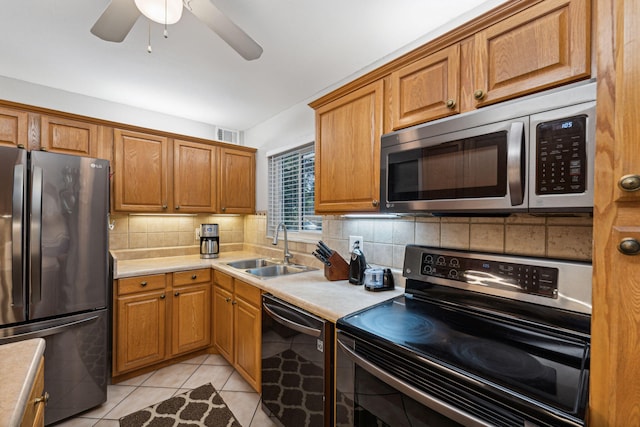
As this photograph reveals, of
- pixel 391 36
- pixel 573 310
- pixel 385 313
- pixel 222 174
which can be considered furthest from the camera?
pixel 222 174

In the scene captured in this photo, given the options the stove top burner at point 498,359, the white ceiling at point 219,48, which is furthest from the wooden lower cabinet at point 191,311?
the stove top burner at point 498,359

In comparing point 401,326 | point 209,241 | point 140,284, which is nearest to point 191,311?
point 140,284

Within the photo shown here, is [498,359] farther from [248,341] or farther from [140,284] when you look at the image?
[140,284]

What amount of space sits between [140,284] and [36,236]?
750mm

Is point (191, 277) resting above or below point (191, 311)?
above

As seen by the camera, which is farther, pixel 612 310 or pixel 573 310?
pixel 573 310

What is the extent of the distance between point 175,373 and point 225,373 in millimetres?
420

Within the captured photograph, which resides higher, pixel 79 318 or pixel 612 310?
pixel 612 310

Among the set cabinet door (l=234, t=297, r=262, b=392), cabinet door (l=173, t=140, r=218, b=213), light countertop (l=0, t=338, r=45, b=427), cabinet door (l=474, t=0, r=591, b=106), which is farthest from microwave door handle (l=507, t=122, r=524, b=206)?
cabinet door (l=173, t=140, r=218, b=213)

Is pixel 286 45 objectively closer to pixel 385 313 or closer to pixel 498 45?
pixel 498 45

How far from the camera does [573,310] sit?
1.02m

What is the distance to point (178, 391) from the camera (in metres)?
2.05

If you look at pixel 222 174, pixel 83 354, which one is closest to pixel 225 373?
pixel 83 354

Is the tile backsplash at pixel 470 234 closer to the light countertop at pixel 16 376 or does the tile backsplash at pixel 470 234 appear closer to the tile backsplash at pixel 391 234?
the tile backsplash at pixel 391 234
